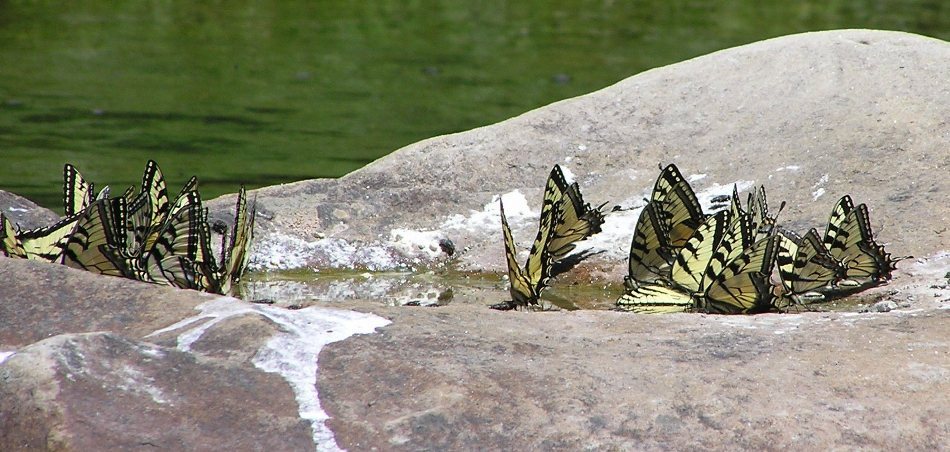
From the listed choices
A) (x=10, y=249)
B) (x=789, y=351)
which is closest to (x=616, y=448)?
(x=789, y=351)

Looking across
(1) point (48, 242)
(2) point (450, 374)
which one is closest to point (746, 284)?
(2) point (450, 374)

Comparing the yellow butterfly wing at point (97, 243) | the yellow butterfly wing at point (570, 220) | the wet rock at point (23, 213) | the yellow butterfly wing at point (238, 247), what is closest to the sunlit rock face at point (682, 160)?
the yellow butterfly wing at point (570, 220)

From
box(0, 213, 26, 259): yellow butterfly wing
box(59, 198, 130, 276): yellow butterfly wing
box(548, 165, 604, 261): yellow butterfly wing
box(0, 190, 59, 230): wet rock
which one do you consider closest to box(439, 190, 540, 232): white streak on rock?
box(548, 165, 604, 261): yellow butterfly wing

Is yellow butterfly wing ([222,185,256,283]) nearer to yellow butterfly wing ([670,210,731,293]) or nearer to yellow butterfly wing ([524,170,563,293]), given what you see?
yellow butterfly wing ([524,170,563,293])

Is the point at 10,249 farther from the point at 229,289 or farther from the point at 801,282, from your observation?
the point at 801,282

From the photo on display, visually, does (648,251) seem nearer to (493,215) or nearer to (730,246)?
(730,246)
